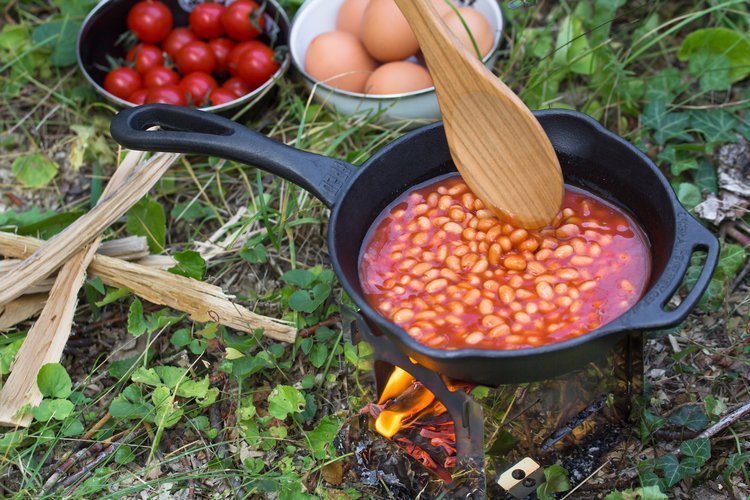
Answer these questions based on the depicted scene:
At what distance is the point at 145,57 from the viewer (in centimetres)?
322

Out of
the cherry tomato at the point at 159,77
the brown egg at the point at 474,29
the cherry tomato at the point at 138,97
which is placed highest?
the brown egg at the point at 474,29

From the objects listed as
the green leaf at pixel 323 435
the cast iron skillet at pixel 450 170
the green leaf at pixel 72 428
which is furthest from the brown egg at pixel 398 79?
the green leaf at pixel 72 428

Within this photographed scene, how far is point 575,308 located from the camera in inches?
75.5

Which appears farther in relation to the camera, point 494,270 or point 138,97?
point 138,97

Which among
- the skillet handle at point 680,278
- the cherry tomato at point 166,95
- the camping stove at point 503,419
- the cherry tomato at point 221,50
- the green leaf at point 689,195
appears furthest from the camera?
the cherry tomato at point 221,50

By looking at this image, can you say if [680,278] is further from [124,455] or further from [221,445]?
[124,455]

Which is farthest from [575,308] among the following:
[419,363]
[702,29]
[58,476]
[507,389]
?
[702,29]

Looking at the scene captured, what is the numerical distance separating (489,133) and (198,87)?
4.78 ft

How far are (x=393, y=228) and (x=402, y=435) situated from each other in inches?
20.1

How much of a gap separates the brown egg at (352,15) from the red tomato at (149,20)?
0.69 metres

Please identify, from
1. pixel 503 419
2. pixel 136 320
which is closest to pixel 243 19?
pixel 136 320

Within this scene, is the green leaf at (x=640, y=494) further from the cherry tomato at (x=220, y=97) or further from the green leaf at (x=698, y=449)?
the cherry tomato at (x=220, y=97)

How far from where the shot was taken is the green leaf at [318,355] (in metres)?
2.40

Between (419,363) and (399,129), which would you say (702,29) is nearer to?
(399,129)
